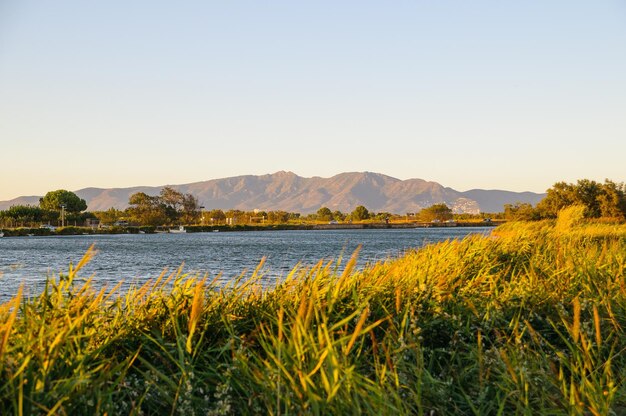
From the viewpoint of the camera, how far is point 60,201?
168875 mm

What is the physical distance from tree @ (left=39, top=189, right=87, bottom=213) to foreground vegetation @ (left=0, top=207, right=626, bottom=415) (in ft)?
570

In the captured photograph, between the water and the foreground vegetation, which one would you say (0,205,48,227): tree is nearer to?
the water

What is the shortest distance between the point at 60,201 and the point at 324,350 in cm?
17800

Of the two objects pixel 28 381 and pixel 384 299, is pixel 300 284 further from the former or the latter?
pixel 28 381

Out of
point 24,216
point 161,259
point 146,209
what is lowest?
point 161,259

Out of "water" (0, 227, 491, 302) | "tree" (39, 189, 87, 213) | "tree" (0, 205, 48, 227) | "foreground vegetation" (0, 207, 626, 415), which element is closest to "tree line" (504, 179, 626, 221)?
"water" (0, 227, 491, 302)

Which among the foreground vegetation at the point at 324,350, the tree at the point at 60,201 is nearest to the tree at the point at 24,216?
the tree at the point at 60,201

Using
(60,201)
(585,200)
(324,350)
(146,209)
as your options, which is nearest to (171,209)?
(146,209)

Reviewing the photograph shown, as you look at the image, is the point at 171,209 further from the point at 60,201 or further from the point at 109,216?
the point at 60,201

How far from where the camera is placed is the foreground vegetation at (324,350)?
4168 millimetres

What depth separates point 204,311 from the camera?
21.2 feet

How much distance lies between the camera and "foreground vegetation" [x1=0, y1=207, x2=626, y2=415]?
4.17m

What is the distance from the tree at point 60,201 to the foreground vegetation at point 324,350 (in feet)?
570

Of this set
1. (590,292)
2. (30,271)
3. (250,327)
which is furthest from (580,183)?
(250,327)
